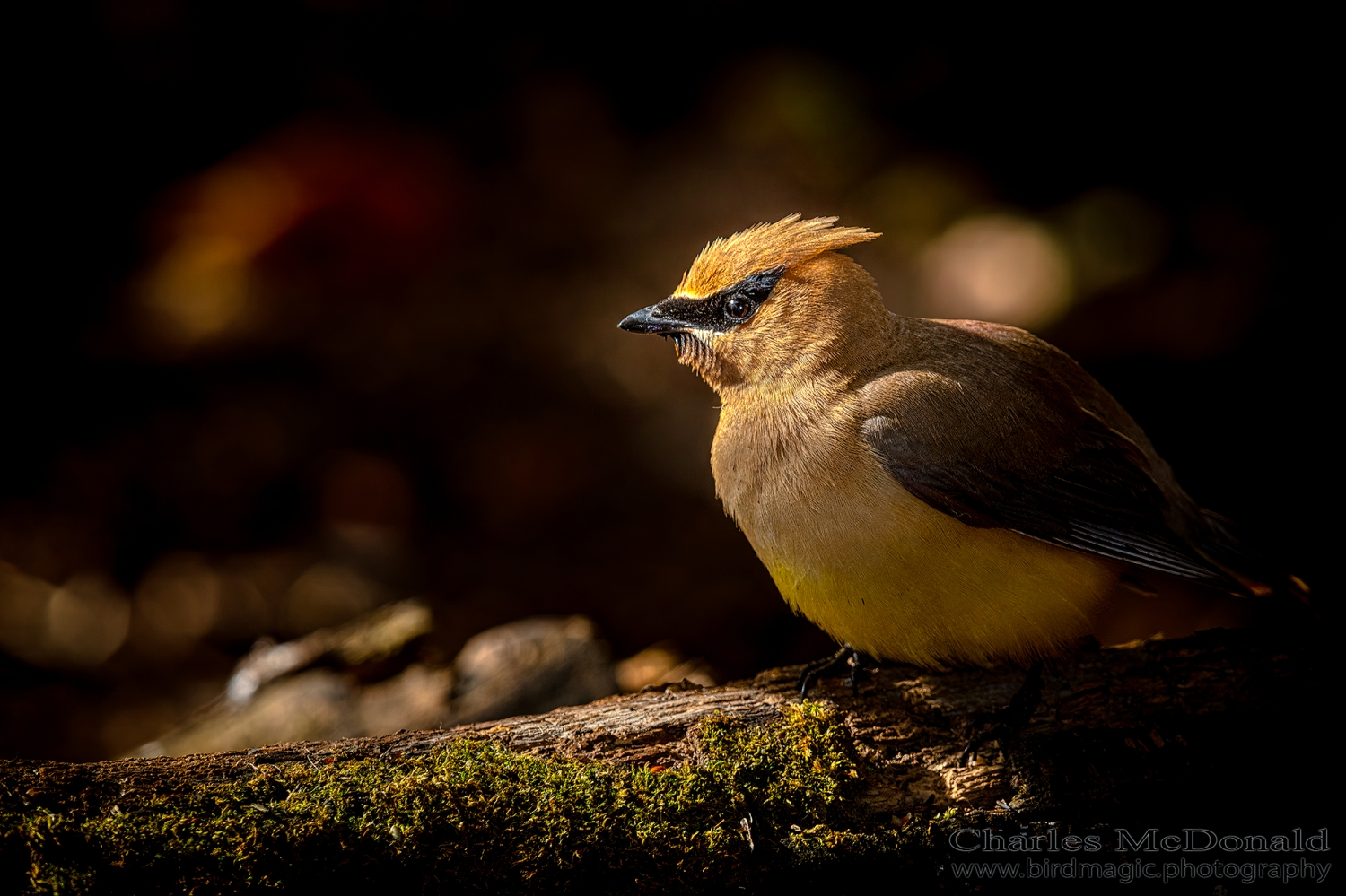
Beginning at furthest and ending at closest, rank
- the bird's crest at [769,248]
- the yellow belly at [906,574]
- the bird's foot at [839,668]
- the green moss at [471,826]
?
the bird's crest at [769,248], the bird's foot at [839,668], the yellow belly at [906,574], the green moss at [471,826]

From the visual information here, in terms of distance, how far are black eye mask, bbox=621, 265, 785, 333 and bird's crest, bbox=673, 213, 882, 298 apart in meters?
0.03

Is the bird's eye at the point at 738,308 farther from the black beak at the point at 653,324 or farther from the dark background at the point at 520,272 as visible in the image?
the dark background at the point at 520,272

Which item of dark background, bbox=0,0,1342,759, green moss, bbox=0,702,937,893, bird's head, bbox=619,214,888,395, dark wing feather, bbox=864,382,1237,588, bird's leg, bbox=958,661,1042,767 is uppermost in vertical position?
dark background, bbox=0,0,1342,759

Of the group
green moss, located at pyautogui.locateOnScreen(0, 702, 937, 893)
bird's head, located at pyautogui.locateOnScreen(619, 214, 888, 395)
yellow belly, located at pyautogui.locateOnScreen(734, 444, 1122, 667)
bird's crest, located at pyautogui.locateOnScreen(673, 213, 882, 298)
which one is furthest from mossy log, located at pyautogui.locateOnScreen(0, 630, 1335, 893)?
bird's crest, located at pyautogui.locateOnScreen(673, 213, 882, 298)

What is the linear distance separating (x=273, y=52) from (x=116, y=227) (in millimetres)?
1755

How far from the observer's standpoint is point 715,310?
3.68 metres

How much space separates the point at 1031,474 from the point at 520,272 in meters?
5.13

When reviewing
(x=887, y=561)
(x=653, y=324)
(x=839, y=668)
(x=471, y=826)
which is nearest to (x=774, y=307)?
(x=653, y=324)

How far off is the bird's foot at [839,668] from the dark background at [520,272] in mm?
2159

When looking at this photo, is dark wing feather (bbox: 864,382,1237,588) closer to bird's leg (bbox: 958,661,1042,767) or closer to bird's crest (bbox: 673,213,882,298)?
bird's leg (bbox: 958,661,1042,767)

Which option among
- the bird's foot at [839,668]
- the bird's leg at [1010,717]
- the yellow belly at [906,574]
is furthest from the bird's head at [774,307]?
the bird's leg at [1010,717]

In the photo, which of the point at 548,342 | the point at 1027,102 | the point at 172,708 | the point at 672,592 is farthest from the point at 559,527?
the point at 1027,102

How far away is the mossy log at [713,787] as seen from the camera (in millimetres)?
2471

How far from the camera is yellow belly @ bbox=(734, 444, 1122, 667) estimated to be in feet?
10.6
